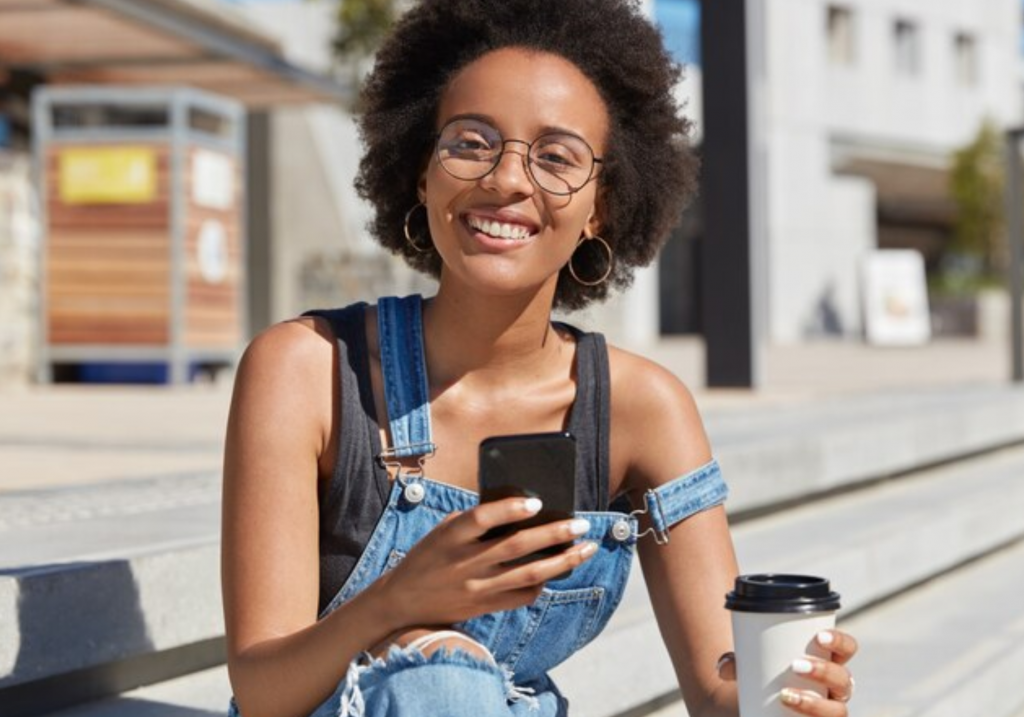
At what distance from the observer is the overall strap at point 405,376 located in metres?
2.32

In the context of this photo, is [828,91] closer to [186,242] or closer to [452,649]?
[186,242]

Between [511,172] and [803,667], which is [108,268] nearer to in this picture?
[511,172]

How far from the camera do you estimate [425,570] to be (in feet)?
6.33

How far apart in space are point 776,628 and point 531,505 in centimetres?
38

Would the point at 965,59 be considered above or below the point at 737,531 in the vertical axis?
above

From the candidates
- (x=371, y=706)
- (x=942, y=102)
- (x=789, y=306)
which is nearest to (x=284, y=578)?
(x=371, y=706)

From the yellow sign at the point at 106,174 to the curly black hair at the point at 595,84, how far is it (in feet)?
34.0

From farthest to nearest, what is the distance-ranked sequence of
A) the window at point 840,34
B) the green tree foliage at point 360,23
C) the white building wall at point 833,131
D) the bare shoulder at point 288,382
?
the window at point 840,34 < the white building wall at point 833,131 < the green tree foliage at point 360,23 < the bare shoulder at point 288,382

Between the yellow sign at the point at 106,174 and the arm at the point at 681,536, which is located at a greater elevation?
the yellow sign at the point at 106,174

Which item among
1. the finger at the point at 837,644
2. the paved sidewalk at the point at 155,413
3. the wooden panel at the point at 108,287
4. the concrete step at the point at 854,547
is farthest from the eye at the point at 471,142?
the wooden panel at the point at 108,287

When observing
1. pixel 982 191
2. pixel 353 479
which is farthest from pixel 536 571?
pixel 982 191

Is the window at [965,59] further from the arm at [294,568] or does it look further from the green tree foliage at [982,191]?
the arm at [294,568]

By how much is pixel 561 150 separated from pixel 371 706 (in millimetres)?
792

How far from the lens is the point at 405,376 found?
2.37 meters
